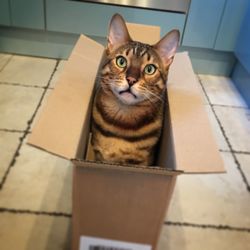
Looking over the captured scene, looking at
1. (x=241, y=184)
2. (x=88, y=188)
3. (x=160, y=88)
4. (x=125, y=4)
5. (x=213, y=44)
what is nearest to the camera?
(x=88, y=188)

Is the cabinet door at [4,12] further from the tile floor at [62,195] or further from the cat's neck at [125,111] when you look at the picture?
the cat's neck at [125,111]

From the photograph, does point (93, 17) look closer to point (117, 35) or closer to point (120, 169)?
point (117, 35)

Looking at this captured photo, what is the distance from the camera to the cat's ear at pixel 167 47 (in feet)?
2.54

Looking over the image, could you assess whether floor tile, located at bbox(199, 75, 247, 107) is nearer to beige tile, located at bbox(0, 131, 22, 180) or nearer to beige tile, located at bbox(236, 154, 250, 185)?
beige tile, located at bbox(236, 154, 250, 185)

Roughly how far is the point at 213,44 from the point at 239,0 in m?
0.27

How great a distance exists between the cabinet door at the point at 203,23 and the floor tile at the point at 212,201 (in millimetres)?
865

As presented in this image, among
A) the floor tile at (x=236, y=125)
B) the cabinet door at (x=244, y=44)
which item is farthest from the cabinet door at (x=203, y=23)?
the floor tile at (x=236, y=125)

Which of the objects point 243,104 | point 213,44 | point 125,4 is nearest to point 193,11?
point 213,44

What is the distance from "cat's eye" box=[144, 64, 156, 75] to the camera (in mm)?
770

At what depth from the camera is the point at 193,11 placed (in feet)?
5.83

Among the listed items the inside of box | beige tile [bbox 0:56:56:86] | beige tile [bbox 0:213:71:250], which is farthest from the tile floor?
the inside of box

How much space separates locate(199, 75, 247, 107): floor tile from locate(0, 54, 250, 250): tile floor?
18 cm

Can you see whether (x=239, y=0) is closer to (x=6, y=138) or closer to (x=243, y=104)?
(x=243, y=104)

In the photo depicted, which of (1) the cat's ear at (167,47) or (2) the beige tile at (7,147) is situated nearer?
(1) the cat's ear at (167,47)
